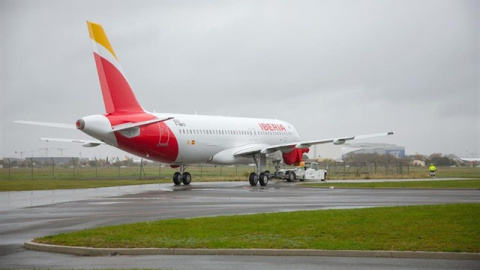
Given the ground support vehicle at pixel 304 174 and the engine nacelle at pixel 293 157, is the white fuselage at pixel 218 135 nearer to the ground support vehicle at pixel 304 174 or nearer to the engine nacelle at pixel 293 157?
the engine nacelle at pixel 293 157

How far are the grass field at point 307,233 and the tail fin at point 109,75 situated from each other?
17452 millimetres

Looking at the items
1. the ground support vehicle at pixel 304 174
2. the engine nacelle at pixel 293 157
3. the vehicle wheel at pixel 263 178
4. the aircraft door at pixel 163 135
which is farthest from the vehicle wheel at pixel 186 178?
the ground support vehicle at pixel 304 174

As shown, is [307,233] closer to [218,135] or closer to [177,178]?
[177,178]

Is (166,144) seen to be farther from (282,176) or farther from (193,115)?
(282,176)

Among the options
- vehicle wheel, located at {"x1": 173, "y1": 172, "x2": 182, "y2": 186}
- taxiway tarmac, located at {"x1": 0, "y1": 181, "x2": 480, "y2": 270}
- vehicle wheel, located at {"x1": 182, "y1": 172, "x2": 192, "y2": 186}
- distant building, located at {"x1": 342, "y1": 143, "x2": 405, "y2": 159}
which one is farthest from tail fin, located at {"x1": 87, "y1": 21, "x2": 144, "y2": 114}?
distant building, located at {"x1": 342, "y1": 143, "x2": 405, "y2": 159}

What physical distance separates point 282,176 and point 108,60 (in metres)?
22.1

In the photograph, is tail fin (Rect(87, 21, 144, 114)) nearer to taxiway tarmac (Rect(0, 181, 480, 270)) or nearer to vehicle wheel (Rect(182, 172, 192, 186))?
taxiway tarmac (Rect(0, 181, 480, 270))

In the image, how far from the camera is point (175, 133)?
129 feet

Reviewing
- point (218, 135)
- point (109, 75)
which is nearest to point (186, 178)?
point (218, 135)

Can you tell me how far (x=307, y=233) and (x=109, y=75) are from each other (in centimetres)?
2159

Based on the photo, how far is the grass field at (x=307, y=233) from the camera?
13.8 metres

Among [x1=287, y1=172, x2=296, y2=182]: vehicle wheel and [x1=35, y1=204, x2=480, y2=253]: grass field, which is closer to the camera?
[x1=35, y1=204, x2=480, y2=253]: grass field

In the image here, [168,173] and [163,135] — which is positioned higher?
[163,135]

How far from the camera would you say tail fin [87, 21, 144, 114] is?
34.4 m
